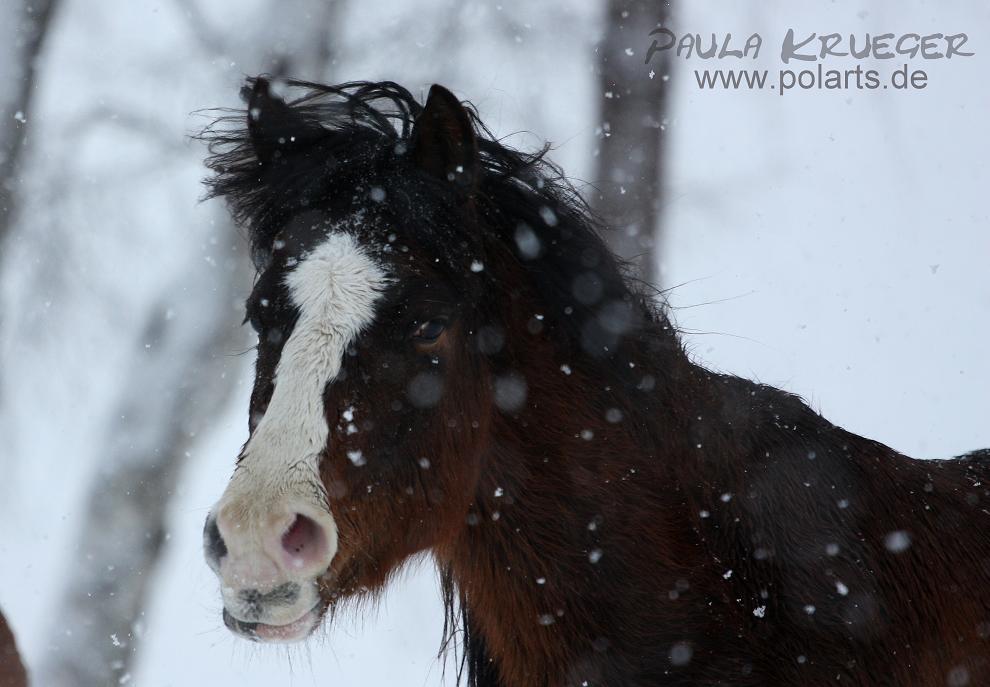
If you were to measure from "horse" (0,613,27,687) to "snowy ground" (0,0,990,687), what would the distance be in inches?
45.9

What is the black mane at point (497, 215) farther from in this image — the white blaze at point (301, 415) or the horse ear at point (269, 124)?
the white blaze at point (301, 415)

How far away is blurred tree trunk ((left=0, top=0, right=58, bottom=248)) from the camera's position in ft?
21.2

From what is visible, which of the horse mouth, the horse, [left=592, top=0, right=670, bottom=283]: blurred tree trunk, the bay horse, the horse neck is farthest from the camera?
[left=592, top=0, right=670, bottom=283]: blurred tree trunk

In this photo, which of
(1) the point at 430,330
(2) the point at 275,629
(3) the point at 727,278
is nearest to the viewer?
(2) the point at 275,629

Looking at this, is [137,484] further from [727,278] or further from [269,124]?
[727,278]

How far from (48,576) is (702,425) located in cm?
666

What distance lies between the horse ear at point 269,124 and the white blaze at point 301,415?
2.01ft

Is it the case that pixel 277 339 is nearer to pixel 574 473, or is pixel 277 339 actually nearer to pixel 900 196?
pixel 574 473

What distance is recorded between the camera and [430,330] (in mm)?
2615

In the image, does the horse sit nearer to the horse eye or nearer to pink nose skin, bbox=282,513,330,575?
pink nose skin, bbox=282,513,330,575

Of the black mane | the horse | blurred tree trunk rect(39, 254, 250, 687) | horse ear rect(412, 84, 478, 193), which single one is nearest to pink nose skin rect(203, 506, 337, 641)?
the black mane

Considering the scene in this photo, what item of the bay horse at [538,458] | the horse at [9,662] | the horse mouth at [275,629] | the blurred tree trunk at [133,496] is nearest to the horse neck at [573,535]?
the bay horse at [538,458]

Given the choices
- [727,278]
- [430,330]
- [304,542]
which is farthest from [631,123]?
[304,542]

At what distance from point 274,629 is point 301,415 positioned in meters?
0.55
